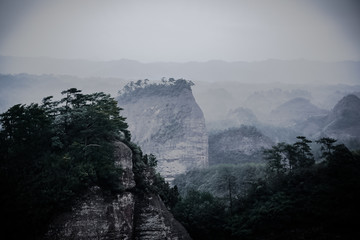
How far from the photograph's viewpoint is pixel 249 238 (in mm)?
28859

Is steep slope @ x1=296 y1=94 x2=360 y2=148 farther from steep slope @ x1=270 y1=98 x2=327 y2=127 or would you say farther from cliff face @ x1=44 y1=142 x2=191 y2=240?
cliff face @ x1=44 y1=142 x2=191 y2=240

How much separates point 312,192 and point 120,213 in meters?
18.0

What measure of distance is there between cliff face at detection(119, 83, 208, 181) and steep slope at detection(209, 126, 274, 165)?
199 inches

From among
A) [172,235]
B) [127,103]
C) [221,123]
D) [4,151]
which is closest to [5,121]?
[4,151]

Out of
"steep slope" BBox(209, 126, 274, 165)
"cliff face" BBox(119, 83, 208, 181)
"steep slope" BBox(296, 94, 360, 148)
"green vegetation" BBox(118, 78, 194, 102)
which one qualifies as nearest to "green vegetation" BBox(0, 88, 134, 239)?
"cliff face" BBox(119, 83, 208, 181)

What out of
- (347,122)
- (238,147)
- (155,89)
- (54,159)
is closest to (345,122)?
(347,122)

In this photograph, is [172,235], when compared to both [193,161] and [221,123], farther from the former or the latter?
[221,123]

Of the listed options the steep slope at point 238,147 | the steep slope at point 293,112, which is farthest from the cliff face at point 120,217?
the steep slope at point 293,112

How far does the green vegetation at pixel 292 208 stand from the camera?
27234 mm

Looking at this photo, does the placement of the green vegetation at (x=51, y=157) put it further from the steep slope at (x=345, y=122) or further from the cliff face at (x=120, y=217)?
the steep slope at (x=345, y=122)

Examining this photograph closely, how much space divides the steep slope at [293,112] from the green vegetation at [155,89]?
8256cm

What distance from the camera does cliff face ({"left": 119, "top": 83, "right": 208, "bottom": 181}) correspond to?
278 feet

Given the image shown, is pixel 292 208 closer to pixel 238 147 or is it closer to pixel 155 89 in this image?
pixel 238 147

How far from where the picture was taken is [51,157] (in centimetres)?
2514
